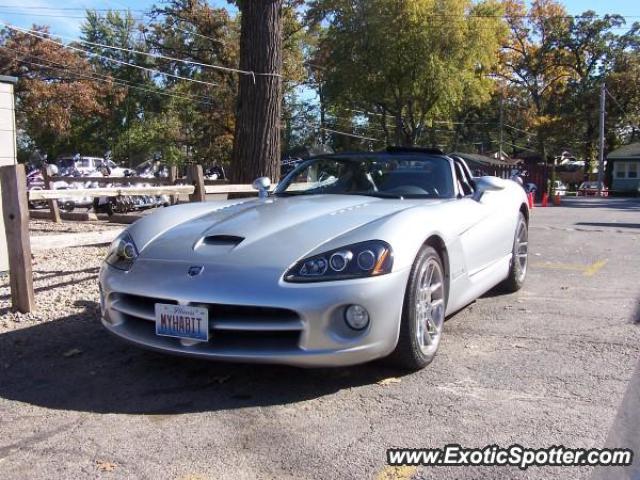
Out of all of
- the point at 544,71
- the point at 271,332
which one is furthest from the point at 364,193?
the point at 544,71

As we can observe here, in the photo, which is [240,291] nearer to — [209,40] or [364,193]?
[364,193]

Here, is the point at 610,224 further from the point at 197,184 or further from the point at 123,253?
the point at 123,253

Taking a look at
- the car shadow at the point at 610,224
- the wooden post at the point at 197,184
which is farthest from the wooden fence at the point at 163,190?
the car shadow at the point at 610,224

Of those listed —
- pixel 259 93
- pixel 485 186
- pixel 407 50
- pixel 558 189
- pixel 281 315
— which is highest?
pixel 407 50

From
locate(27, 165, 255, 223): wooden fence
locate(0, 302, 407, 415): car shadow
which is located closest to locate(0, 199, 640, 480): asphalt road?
locate(0, 302, 407, 415): car shadow

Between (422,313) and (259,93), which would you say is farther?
(259,93)

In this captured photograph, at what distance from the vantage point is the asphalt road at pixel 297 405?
2.61 metres

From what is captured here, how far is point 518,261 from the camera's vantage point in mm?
5859

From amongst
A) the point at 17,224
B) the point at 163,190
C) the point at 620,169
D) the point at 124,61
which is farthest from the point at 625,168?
the point at 17,224

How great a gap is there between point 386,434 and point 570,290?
12.6ft

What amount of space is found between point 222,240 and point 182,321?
56cm

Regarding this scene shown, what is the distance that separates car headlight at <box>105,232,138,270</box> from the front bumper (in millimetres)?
404

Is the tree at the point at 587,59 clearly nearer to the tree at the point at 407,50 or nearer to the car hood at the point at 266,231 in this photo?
the tree at the point at 407,50

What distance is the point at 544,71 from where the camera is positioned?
2039 inches
